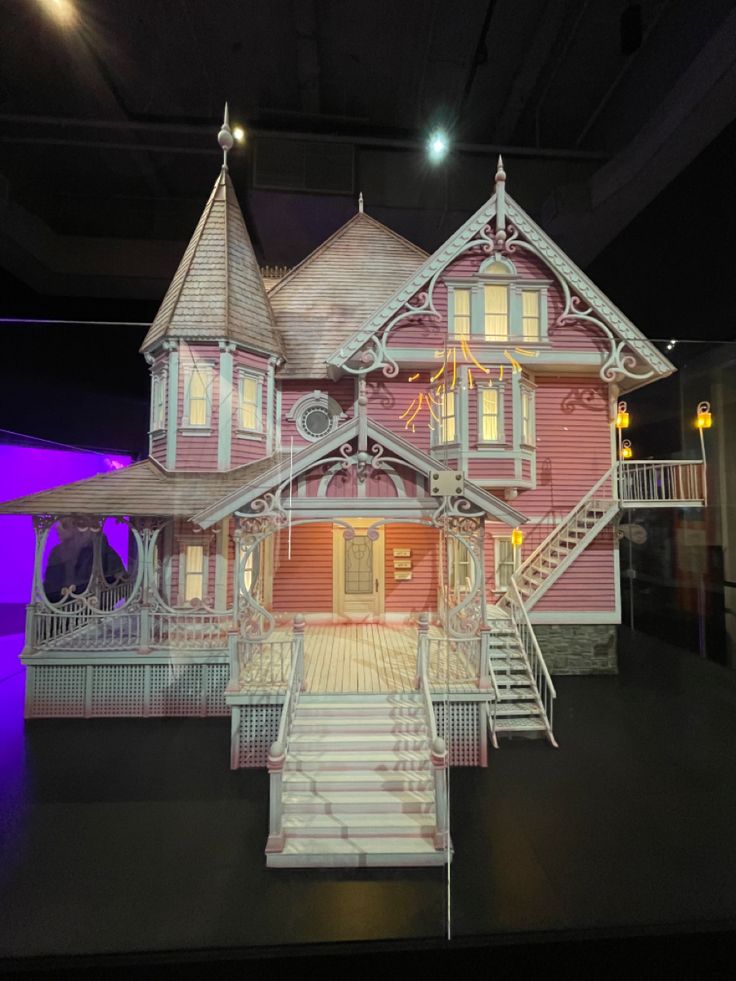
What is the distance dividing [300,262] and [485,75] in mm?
3151

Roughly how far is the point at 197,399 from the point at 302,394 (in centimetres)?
155

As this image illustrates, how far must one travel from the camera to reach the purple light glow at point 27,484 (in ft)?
19.2

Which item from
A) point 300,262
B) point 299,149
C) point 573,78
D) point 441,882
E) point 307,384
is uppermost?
point 573,78

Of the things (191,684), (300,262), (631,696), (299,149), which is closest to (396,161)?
(299,149)

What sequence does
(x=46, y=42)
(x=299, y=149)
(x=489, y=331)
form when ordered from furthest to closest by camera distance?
(x=489, y=331) < (x=299, y=149) < (x=46, y=42)

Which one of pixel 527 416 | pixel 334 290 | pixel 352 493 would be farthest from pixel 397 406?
pixel 334 290

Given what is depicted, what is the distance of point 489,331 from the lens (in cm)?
604

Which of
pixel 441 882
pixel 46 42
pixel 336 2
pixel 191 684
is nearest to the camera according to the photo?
pixel 441 882

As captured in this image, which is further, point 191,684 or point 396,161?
point 191,684

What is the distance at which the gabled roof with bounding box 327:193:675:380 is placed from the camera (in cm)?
621

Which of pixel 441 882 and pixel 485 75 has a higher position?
pixel 485 75

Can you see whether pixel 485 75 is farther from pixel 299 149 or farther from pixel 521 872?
pixel 521 872

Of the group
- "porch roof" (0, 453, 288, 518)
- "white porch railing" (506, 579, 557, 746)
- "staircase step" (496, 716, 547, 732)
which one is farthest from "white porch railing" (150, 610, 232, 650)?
"white porch railing" (506, 579, 557, 746)

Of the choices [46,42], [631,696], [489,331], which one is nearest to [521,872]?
[631,696]
